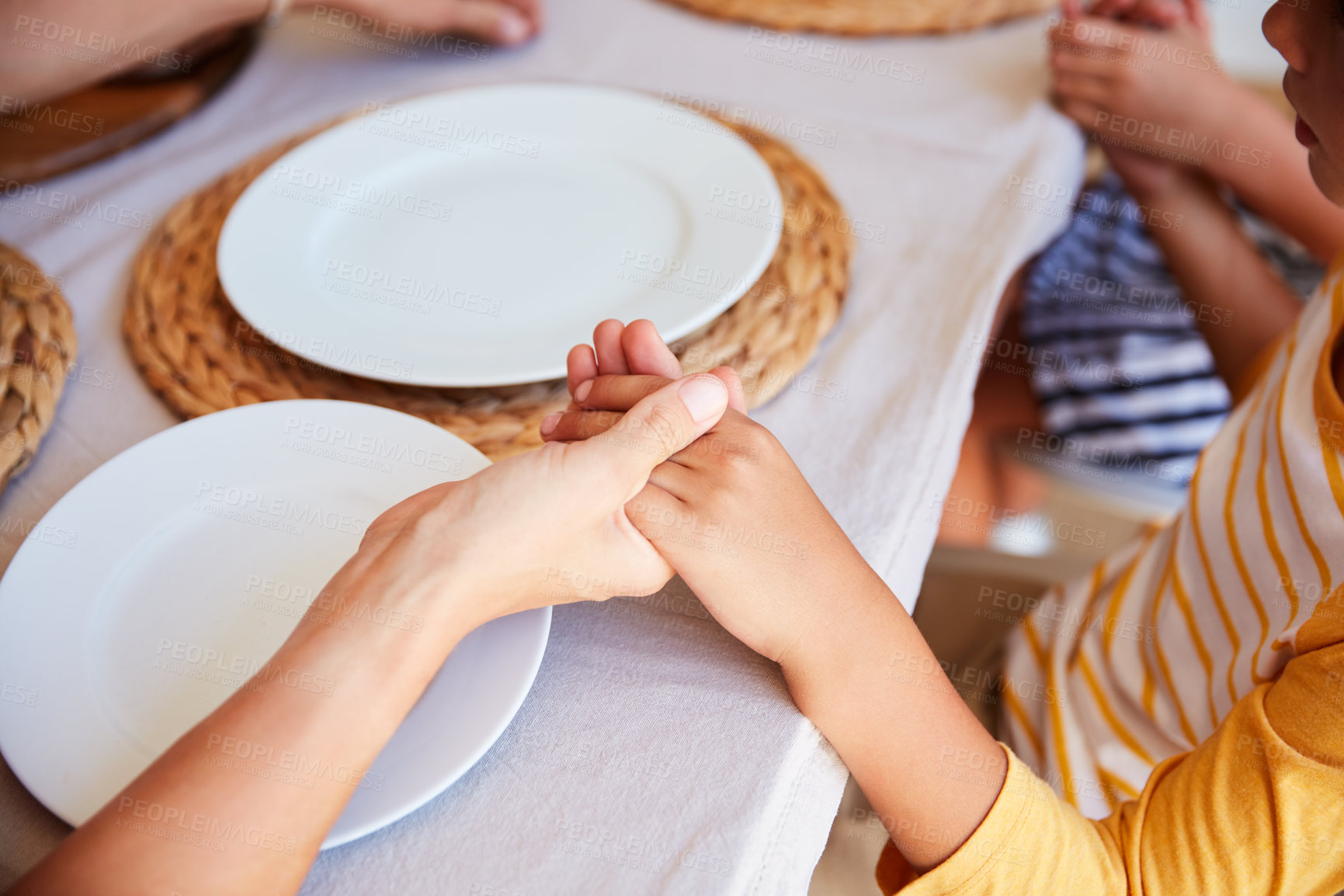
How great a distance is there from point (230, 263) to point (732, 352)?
1.11ft

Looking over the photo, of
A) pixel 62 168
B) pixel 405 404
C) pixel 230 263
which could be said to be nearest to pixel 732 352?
pixel 405 404

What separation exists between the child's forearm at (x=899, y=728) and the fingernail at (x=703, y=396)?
109mm

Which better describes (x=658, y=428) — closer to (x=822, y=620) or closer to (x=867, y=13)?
(x=822, y=620)

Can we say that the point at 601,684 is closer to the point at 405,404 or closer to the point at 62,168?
the point at 405,404

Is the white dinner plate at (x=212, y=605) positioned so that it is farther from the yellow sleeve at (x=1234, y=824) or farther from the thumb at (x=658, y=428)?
the yellow sleeve at (x=1234, y=824)

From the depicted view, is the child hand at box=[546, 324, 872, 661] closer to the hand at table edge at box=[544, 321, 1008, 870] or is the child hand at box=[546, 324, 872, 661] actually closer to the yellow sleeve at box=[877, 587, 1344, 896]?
the hand at table edge at box=[544, 321, 1008, 870]

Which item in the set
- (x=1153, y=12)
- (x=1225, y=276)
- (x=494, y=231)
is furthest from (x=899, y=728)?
(x=1153, y=12)

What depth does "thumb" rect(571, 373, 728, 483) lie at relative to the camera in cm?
44

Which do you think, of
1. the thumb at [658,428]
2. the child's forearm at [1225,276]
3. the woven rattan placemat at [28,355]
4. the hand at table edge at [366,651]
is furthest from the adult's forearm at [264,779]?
the child's forearm at [1225,276]

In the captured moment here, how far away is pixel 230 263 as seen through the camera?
59cm

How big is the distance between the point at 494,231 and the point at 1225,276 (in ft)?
2.34

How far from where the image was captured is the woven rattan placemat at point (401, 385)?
21.8 inches

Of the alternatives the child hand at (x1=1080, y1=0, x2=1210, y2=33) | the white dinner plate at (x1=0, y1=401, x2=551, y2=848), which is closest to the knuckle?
the white dinner plate at (x1=0, y1=401, x2=551, y2=848)

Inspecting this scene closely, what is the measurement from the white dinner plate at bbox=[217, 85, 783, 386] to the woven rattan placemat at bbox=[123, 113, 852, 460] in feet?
0.10
